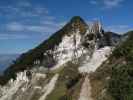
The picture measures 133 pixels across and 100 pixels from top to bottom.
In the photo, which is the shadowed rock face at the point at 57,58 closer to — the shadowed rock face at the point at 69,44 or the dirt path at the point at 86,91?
the shadowed rock face at the point at 69,44

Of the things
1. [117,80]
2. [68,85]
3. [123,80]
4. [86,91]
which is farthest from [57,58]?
[123,80]

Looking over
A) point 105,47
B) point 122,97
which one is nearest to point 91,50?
point 105,47

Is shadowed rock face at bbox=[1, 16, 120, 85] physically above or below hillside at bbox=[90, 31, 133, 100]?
above

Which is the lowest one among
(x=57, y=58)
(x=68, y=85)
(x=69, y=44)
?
(x=68, y=85)

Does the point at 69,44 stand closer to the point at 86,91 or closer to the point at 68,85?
the point at 68,85

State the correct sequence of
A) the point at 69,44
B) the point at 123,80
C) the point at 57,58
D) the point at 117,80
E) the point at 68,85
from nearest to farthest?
the point at 123,80 < the point at 117,80 < the point at 68,85 < the point at 57,58 < the point at 69,44

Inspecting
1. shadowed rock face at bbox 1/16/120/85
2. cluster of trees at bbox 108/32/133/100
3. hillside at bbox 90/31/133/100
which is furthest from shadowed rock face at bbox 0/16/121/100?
cluster of trees at bbox 108/32/133/100

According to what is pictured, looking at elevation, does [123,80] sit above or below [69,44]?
below

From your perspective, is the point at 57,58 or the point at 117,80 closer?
the point at 117,80

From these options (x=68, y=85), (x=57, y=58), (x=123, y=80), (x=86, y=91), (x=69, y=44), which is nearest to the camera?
(x=123, y=80)

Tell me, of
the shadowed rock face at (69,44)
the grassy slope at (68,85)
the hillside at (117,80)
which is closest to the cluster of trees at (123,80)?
the hillside at (117,80)

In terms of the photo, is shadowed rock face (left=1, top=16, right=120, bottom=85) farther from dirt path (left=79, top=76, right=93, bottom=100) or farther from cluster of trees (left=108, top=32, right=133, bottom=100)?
cluster of trees (left=108, top=32, right=133, bottom=100)
